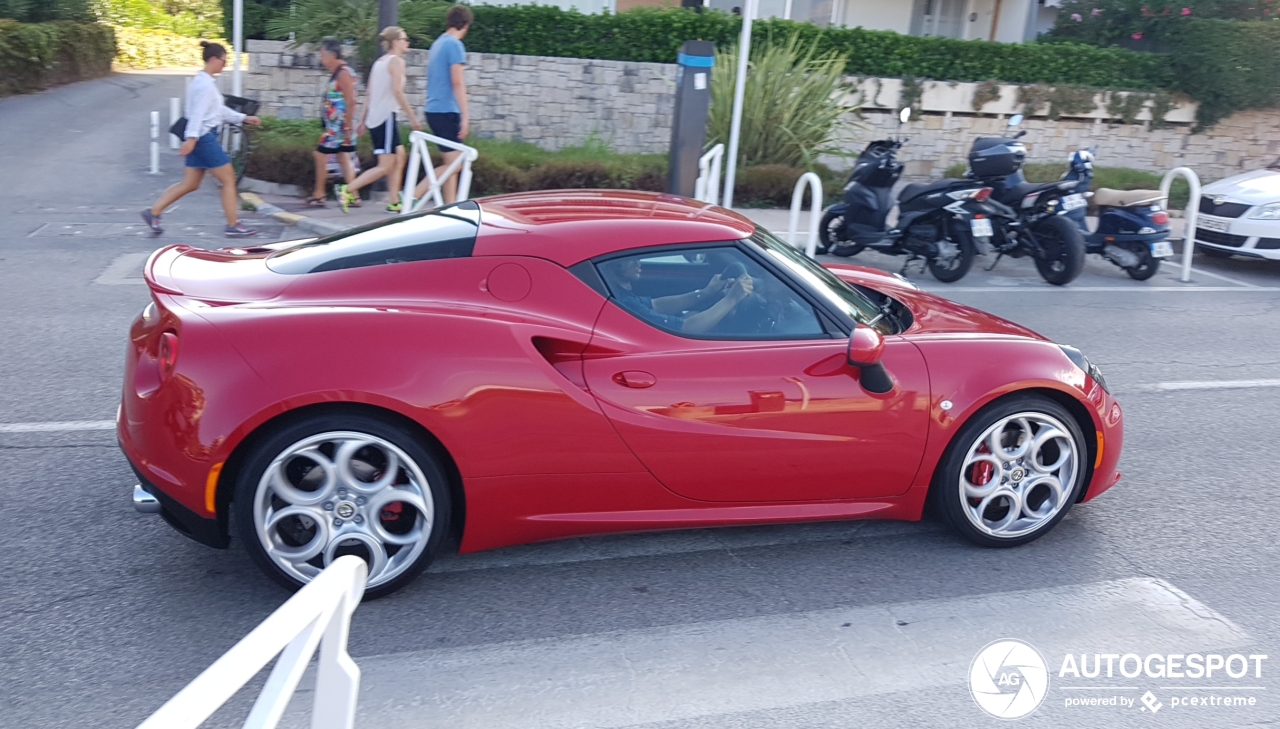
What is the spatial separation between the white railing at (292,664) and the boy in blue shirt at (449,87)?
895 cm

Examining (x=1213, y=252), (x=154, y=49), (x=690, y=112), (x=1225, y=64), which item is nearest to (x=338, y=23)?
(x=690, y=112)

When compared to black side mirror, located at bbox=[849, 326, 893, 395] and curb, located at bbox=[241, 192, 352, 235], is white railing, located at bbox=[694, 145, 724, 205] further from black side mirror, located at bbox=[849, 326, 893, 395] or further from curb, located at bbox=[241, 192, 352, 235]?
black side mirror, located at bbox=[849, 326, 893, 395]

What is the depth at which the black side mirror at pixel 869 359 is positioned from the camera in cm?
414

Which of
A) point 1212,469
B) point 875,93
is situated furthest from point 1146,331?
point 875,93

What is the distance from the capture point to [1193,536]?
16.0 ft

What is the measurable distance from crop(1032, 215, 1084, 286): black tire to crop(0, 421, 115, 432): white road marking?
8.29 meters

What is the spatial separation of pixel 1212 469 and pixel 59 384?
6.19 meters

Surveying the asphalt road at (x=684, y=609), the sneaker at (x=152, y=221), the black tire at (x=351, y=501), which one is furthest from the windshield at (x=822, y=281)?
the sneaker at (x=152, y=221)

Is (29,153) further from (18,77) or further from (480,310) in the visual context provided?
(480,310)

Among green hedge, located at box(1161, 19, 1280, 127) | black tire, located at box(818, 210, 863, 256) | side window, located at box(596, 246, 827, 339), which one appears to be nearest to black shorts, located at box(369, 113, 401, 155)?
black tire, located at box(818, 210, 863, 256)

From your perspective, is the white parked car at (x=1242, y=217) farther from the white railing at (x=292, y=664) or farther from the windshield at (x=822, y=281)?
the white railing at (x=292, y=664)

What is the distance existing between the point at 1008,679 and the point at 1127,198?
864cm

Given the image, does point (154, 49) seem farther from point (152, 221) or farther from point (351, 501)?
point (351, 501)

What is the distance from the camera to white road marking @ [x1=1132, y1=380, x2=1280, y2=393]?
7223mm
